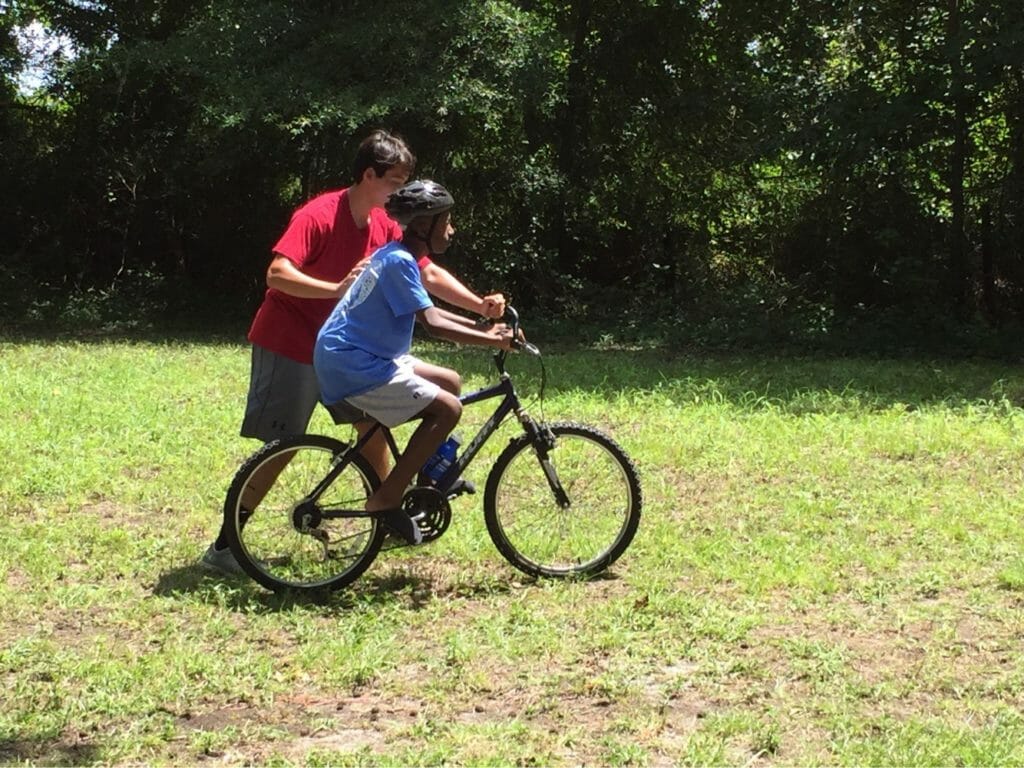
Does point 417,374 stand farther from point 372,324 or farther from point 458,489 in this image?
point 458,489

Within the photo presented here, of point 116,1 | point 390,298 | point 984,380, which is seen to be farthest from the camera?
point 116,1

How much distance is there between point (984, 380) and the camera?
10.0 m

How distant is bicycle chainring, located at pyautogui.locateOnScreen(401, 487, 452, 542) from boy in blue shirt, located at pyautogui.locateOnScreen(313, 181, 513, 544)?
74 millimetres

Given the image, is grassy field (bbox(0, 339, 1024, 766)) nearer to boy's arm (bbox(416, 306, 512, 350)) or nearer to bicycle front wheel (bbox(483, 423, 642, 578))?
bicycle front wheel (bbox(483, 423, 642, 578))

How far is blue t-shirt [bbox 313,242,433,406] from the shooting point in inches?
159

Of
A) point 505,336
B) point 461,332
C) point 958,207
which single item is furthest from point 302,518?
point 958,207

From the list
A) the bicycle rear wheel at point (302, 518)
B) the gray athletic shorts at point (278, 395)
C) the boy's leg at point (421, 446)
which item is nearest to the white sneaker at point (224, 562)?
the bicycle rear wheel at point (302, 518)

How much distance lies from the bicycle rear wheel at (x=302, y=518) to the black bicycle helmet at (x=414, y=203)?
35.6 inches

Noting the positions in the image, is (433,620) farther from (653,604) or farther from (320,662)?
(653,604)

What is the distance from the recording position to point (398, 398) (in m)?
4.12

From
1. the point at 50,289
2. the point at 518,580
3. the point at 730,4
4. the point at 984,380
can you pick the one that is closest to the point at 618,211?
the point at 730,4

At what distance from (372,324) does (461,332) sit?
343 millimetres

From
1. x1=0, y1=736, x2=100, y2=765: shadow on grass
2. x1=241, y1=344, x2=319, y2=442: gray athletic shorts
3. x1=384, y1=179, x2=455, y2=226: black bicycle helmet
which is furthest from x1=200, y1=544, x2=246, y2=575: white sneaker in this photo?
x1=384, y1=179, x2=455, y2=226: black bicycle helmet

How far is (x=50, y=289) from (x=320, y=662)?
51.6ft
